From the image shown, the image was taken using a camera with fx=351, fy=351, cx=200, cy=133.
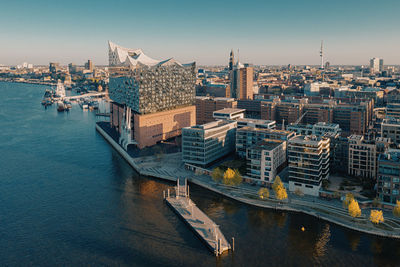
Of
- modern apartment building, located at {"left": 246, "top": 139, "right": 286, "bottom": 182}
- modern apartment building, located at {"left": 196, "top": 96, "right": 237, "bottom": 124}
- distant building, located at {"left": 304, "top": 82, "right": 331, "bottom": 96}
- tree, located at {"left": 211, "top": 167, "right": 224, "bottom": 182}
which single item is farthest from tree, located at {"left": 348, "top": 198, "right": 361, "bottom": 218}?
distant building, located at {"left": 304, "top": 82, "right": 331, "bottom": 96}

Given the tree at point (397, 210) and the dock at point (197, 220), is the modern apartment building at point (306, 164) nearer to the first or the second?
the tree at point (397, 210)

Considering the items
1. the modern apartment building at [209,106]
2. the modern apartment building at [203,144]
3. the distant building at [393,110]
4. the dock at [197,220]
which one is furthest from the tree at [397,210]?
the modern apartment building at [209,106]

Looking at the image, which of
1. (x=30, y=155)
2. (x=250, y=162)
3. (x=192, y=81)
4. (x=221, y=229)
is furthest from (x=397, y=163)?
(x=30, y=155)

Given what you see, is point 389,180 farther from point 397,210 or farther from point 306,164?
point 306,164

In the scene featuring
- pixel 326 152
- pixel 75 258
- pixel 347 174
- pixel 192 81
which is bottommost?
pixel 75 258

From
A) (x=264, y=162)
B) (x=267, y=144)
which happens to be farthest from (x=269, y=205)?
(x=267, y=144)

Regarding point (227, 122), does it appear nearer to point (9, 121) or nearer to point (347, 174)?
point (347, 174)
